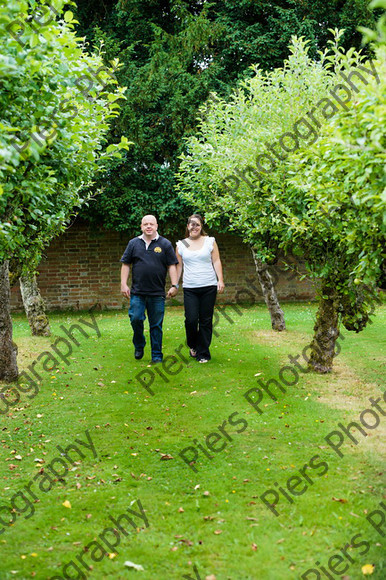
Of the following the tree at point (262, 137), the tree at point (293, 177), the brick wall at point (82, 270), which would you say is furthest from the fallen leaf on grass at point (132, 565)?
the brick wall at point (82, 270)

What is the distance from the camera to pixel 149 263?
8320mm

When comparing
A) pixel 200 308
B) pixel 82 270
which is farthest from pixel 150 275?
pixel 82 270

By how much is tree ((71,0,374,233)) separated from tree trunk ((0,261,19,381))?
8.79 meters

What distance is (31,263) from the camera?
8.41m

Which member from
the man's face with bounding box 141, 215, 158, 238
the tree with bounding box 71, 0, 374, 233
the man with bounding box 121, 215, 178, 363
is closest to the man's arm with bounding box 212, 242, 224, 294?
the man with bounding box 121, 215, 178, 363

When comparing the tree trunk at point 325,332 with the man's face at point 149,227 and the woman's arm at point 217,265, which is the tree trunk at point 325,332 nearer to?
the woman's arm at point 217,265

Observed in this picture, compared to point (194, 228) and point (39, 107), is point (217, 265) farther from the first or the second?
point (39, 107)

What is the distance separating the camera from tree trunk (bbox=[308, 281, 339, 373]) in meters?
7.94

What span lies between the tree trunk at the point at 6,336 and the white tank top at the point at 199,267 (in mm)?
2564

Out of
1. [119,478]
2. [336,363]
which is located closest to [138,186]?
[336,363]

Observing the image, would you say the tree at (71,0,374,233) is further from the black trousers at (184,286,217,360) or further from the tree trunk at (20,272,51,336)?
the black trousers at (184,286,217,360)

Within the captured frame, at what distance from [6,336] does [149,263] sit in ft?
7.51

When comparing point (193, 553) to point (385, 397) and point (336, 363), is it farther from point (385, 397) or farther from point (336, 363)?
point (336, 363)

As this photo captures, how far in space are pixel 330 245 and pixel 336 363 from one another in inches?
106
